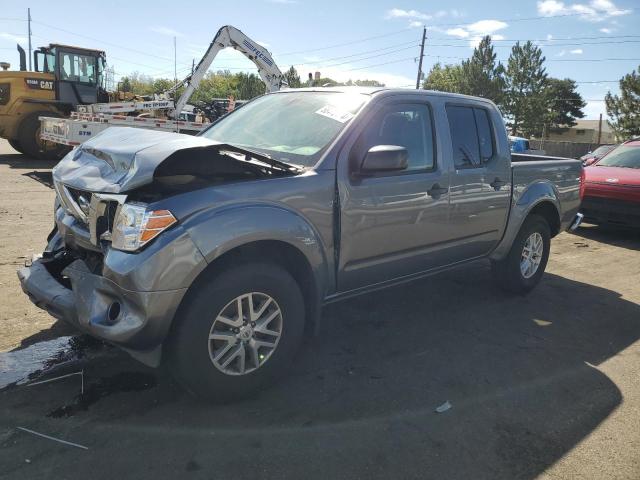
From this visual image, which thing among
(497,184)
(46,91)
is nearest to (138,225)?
(497,184)

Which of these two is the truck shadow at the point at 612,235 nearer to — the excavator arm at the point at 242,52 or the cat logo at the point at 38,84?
the excavator arm at the point at 242,52

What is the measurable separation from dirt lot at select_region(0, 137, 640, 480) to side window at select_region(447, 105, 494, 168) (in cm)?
145

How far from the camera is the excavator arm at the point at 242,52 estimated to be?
14773 mm

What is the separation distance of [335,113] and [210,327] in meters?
1.81

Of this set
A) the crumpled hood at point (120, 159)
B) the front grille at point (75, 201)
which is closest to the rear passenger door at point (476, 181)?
the crumpled hood at point (120, 159)

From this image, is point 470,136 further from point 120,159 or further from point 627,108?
point 627,108

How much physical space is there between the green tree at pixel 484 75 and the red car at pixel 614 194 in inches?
2166

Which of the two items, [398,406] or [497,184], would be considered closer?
[398,406]

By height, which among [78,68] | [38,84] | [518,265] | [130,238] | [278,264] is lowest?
[518,265]

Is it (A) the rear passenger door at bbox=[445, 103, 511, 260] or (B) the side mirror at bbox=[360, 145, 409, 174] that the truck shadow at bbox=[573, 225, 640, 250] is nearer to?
(A) the rear passenger door at bbox=[445, 103, 511, 260]

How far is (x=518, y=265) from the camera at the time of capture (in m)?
5.20

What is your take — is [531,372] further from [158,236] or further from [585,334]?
[158,236]

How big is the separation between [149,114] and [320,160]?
14811mm

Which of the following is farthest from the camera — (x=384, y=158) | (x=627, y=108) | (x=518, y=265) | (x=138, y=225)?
(x=627, y=108)
